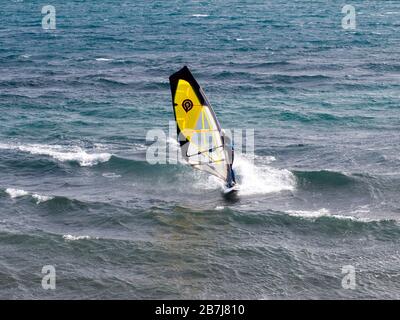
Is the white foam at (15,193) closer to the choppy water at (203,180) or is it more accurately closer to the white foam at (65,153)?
the choppy water at (203,180)

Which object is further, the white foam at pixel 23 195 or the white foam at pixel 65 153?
the white foam at pixel 65 153

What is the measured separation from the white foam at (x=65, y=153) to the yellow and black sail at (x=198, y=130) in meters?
9.99

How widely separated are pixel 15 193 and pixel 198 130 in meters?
12.9

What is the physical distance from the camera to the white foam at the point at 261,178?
144 feet

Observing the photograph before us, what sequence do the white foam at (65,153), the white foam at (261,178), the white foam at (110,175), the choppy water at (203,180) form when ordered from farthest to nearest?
1. the white foam at (65,153)
2. the white foam at (110,175)
3. the white foam at (261,178)
4. the choppy water at (203,180)

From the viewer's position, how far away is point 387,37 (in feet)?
342

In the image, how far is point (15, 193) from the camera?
43.8m

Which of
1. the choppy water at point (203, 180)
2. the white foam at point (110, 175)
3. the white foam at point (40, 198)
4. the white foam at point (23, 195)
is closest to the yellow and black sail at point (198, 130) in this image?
the choppy water at point (203, 180)

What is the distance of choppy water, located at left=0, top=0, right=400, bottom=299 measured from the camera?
1328 inches

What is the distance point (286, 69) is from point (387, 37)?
2970cm

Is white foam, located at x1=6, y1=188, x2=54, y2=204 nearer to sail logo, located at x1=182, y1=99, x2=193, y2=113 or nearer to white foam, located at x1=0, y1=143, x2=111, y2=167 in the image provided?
white foam, located at x1=0, y1=143, x2=111, y2=167
